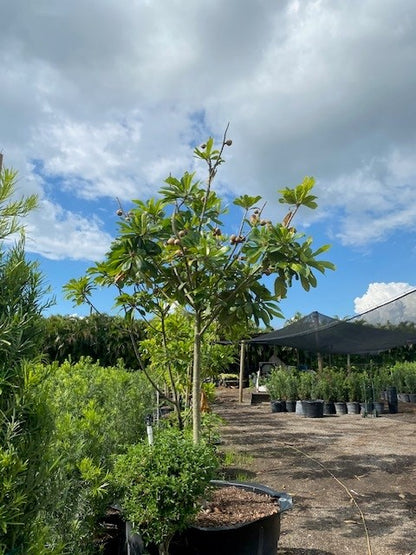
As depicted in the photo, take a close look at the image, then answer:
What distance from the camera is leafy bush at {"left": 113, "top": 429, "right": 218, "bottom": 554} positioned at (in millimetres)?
2162

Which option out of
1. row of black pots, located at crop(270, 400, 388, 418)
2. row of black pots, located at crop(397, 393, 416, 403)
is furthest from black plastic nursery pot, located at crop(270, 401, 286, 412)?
row of black pots, located at crop(397, 393, 416, 403)

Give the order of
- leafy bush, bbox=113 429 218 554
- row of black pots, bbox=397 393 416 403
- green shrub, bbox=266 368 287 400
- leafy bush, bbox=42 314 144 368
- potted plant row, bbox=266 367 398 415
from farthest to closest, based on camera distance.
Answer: row of black pots, bbox=397 393 416 403 → leafy bush, bbox=42 314 144 368 → green shrub, bbox=266 368 287 400 → potted plant row, bbox=266 367 398 415 → leafy bush, bbox=113 429 218 554

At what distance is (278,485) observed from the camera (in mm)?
4297

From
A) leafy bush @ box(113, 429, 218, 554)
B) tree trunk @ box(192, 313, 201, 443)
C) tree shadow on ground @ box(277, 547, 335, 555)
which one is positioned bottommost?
tree shadow on ground @ box(277, 547, 335, 555)

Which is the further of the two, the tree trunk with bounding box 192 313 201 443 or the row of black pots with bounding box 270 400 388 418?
the row of black pots with bounding box 270 400 388 418

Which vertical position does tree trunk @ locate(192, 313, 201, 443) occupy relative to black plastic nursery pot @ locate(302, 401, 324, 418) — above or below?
above

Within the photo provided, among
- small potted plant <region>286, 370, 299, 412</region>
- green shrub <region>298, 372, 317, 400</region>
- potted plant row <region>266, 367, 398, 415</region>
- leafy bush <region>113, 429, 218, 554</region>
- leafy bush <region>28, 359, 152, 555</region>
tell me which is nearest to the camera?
leafy bush <region>28, 359, 152, 555</region>

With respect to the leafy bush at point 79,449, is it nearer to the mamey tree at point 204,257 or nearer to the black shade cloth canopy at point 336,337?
the mamey tree at point 204,257

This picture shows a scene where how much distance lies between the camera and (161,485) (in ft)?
7.16

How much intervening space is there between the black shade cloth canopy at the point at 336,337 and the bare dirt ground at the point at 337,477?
6.10 ft

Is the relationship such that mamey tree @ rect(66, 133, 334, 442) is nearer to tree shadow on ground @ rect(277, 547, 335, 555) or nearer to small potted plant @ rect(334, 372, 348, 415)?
tree shadow on ground @ rect(277, 547, 335, 555)

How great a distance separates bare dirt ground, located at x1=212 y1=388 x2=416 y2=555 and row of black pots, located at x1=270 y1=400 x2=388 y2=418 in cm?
109

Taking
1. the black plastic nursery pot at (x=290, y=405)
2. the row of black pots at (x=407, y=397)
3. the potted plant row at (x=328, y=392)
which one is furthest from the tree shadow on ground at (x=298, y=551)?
the row of black pots at (x=407, y=397)

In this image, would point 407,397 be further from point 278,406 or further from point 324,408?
point 278,406
